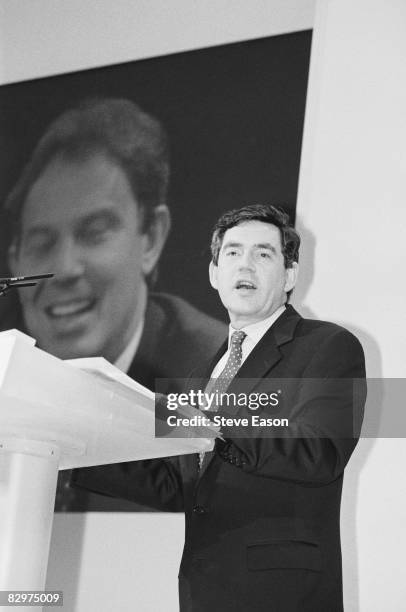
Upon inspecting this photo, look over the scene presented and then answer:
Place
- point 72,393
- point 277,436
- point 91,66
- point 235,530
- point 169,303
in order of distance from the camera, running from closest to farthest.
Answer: point 72,393, point 277,436, point 235,530, point 169,303, point 91,66

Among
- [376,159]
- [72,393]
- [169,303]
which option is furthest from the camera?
[169,303]

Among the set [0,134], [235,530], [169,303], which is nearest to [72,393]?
[235,530]

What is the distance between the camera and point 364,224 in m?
2.57

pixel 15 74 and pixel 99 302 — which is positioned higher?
pixel 15 74

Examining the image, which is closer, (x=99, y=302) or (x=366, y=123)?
(x=366, y=123)

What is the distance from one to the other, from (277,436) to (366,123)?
161cm

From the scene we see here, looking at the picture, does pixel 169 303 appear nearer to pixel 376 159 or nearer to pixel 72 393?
pixel 376 159

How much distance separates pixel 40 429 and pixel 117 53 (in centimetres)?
249

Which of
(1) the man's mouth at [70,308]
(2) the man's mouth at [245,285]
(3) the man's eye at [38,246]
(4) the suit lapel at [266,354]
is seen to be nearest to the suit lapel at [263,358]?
(4) the suit lapel at [266,354]

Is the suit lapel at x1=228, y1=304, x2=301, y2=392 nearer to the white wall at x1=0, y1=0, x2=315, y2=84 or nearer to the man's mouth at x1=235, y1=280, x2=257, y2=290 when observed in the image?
the man's mouth at x1=235, y1=280, x2=257, y2=290

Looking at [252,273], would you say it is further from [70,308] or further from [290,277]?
[70,308]

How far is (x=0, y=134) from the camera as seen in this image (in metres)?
3.35

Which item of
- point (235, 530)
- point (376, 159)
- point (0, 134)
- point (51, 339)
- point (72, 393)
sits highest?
point (0, 134)

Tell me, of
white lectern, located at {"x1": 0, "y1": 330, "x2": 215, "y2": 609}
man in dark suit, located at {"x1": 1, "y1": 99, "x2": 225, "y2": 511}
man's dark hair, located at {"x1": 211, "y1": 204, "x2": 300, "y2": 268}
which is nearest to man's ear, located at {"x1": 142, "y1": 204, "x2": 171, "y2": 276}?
man in dark suit, located at {"x1": 1, "y1": 99, "x2": 225, "y2": 511}
